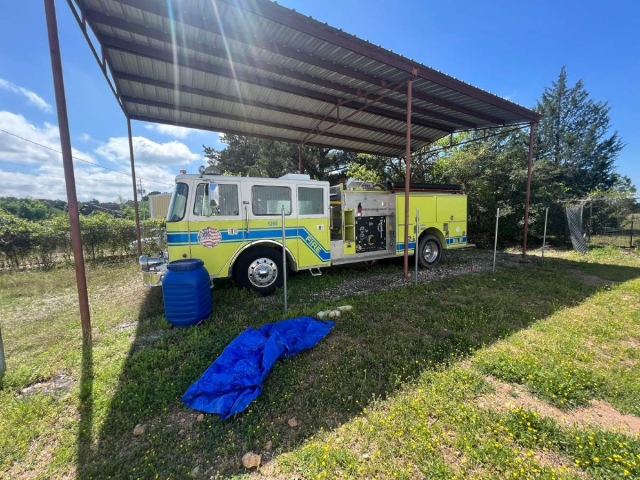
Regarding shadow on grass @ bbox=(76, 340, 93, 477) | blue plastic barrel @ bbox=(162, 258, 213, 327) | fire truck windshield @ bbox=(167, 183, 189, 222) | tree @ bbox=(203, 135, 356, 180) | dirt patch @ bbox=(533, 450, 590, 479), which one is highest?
tree @ bbox=(203, 135, 356, 180)

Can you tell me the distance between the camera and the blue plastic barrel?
13.1 ft

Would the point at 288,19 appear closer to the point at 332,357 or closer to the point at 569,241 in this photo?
the point at 332,357

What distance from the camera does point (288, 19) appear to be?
14.3 ft

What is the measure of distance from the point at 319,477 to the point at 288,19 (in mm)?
5631

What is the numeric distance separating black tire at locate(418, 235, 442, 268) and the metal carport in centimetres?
167

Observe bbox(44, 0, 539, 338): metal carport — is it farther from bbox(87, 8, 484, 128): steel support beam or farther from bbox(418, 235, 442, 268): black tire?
bbox(418, 235, 442, 268): black tire

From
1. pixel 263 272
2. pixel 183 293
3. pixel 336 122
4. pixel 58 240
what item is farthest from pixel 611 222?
pixel 58 240

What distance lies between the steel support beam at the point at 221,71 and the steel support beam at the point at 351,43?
86.6 inches

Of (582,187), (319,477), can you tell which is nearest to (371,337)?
(319,477)

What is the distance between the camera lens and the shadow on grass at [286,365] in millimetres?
2068

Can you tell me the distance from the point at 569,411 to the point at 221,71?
7.69 metres

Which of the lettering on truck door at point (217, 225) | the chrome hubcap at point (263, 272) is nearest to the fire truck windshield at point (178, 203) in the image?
the lettering on truck door at point (217, 225)

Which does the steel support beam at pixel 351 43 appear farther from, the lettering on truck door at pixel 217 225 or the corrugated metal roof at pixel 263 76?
the lettering on truck door at pixel 217 225

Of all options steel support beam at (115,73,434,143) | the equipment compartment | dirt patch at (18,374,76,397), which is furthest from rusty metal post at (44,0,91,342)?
the equipment compartment
